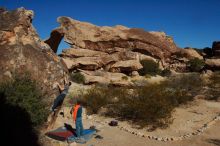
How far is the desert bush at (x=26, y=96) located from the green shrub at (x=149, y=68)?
23629 mm

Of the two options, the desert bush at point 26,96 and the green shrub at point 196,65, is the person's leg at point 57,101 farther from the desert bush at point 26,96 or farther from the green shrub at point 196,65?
the green shrub at point 196,65

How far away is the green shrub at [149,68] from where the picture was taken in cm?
3042

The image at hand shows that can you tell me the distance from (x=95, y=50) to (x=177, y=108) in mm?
21656

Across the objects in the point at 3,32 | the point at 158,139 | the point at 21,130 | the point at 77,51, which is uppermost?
the point at 77,51

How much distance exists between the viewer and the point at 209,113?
1132 centimetres

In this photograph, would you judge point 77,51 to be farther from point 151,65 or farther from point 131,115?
point 131,115

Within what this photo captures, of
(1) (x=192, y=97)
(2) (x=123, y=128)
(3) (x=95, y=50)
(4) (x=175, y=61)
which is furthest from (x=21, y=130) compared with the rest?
(4) (x=175, y=61)

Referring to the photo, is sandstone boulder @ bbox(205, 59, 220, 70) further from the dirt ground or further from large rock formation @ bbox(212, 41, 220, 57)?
the dirt ground

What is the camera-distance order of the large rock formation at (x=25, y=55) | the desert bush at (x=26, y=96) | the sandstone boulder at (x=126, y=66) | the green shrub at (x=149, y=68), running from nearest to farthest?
1. the desert bush at (x=26, y=96)
2. the large rock formation at (x=25, y=55)
3. the sandstone boulder at (x=126, y=66)
4. the green shrub at (x=149, y=68)

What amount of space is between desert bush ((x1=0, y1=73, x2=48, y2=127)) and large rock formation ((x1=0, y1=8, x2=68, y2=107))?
212 mm

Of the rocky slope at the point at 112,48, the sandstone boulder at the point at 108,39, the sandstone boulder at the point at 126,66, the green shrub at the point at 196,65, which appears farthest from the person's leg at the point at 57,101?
the green shrub at the point at 196,65

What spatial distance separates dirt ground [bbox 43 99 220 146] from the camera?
7.64 metres

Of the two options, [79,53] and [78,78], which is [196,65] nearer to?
[79,53]

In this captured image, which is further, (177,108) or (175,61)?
(175,61)
